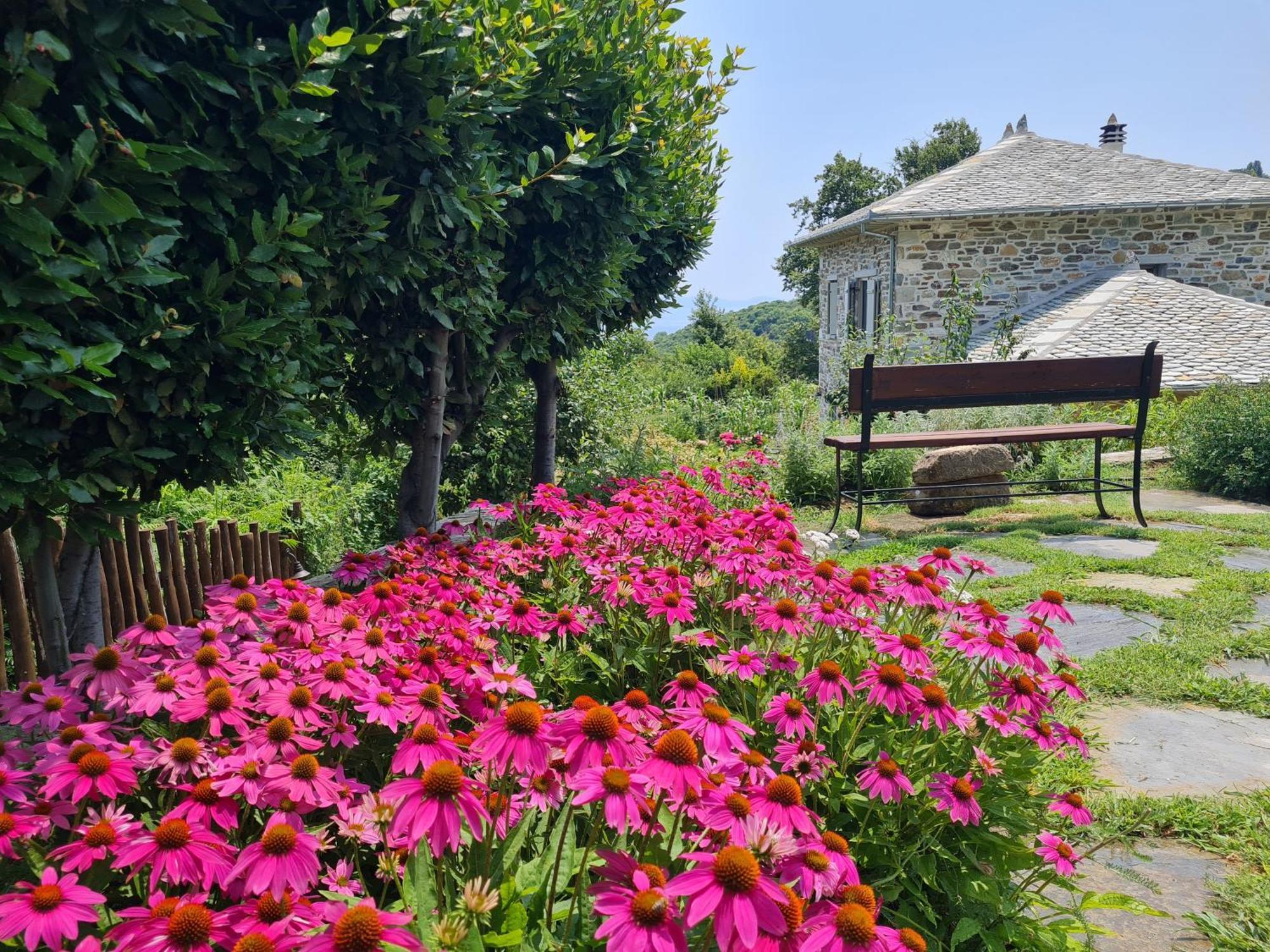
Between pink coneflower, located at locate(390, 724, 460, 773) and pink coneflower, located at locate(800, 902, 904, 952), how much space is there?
56 centimetres

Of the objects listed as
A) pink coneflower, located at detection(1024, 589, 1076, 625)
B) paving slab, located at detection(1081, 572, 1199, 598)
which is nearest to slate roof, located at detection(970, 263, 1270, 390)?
paving slab, located at detection(1081, 572, 1199, 598)

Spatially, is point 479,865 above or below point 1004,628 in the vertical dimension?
below

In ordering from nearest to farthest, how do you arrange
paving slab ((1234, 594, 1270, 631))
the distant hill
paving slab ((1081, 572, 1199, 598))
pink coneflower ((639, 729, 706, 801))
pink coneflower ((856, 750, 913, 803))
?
pink coneflower ((639, 729, 706, 801)), pink coneflower ((856, 750, 913, 803)), paving slab ((1234, 594, 1270, 631)), paving slab ((1081, 572, 1199, 598)), the distant hill

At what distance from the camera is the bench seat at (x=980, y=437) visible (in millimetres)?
6078

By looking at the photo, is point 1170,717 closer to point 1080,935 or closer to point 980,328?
point 1080,935

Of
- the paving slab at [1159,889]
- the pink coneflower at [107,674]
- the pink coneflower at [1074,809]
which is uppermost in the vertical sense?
the pink coneflower at [107,674]

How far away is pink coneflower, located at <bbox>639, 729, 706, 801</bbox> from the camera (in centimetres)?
105

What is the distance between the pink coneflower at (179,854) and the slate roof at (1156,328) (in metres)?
11.2

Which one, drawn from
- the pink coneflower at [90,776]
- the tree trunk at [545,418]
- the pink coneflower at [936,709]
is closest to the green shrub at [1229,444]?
Result: the tree trunk at [545,418]

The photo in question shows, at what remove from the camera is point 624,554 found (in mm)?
2510

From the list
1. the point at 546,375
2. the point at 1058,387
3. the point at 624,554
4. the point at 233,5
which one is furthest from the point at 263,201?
the point at 1058,387

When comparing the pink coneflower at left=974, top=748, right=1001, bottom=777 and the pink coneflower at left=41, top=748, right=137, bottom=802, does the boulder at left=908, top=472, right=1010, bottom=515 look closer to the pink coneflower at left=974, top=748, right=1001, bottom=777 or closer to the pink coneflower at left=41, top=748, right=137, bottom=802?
the pink coneflower at left=974, top=748, right=1001, bottom=777

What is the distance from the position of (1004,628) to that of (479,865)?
1.34 m

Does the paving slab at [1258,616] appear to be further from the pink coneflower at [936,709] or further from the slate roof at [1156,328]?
the slate roof at [1156,328]
